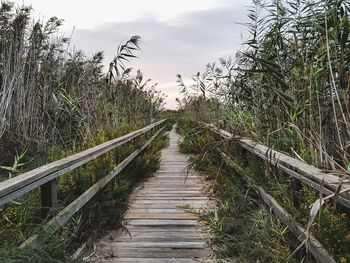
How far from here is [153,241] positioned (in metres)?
3.22

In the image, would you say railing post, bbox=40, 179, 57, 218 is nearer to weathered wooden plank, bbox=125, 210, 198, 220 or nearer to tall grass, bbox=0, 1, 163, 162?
weathered wooden plank, bbox=125, 210, 198, 220

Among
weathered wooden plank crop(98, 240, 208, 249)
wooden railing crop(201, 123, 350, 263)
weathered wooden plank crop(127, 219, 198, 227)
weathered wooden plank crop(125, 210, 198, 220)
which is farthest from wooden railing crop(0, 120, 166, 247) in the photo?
wooden railing crop(201, 123, 350, 263)

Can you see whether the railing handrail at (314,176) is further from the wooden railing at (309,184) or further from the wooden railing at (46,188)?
the wooden railing at (46,188)

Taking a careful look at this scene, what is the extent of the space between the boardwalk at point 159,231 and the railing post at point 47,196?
70 centimetres

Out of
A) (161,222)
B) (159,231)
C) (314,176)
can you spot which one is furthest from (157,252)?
(314,176)

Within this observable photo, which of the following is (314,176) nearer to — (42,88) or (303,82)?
(303,82)

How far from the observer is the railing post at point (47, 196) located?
7.36 ft

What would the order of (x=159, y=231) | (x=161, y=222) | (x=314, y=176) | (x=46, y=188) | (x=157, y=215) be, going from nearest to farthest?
(x=314, y=176), (x=46, y=188), (x=159, y=231), (x=161, y=222), (x=157, y=215)

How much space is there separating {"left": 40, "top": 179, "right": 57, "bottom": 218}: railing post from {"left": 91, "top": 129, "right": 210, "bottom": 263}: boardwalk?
2.30ft

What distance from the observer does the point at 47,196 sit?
226 cm

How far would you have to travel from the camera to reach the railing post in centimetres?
224

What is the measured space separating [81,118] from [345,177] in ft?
14.3

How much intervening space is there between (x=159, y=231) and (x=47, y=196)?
1.45 m

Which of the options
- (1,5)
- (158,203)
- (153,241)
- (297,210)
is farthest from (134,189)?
(297,210)
